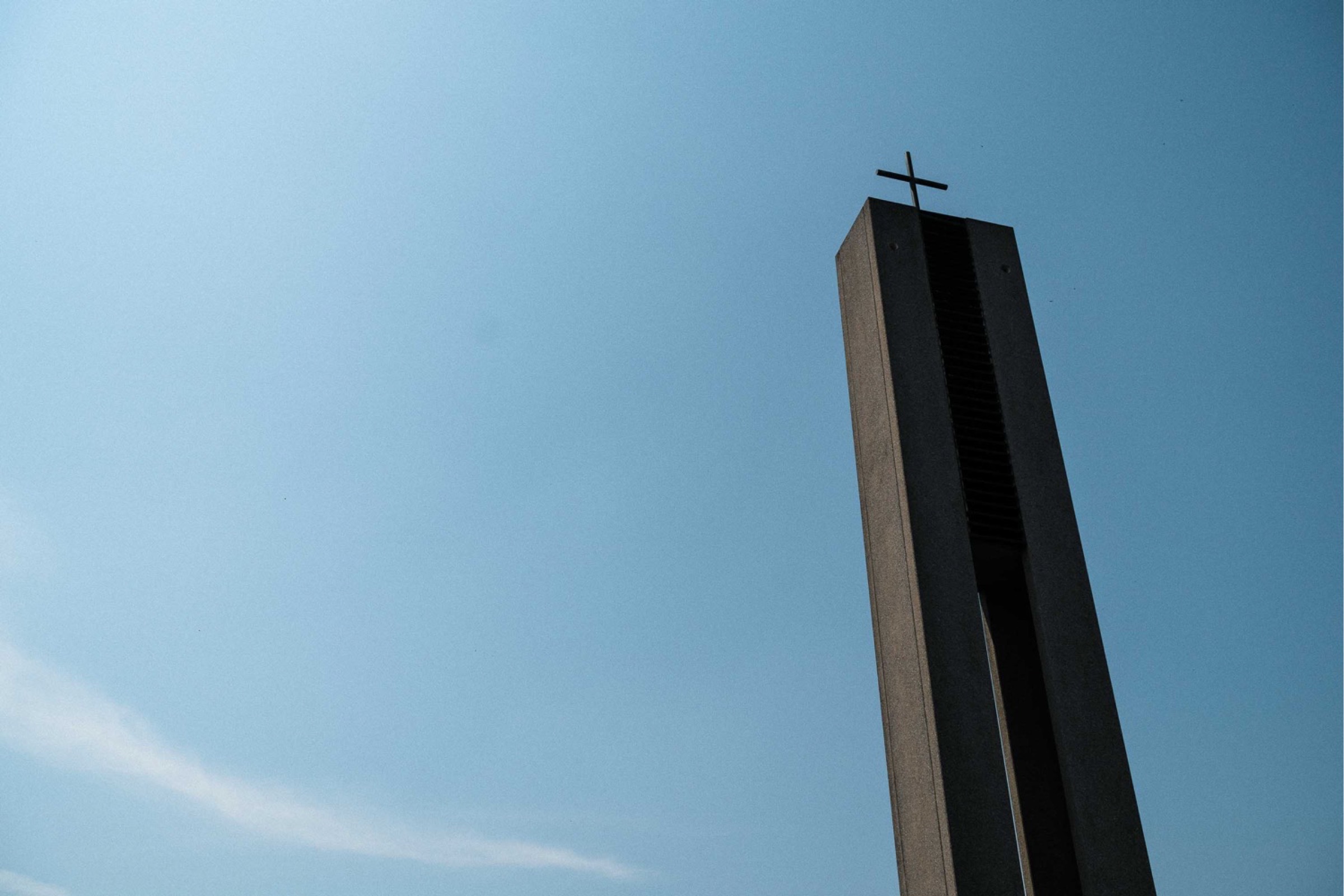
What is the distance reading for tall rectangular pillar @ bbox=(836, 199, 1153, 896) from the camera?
337 inches

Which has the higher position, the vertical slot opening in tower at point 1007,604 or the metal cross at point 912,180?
the metal cross at point 912,180

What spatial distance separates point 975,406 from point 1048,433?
0.86m

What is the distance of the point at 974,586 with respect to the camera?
9.33 metres

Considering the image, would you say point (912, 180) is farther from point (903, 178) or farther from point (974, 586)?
point (974, 586)

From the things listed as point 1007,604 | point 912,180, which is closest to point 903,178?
point 912,180

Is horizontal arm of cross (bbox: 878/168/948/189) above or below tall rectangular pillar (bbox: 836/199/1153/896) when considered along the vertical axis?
above

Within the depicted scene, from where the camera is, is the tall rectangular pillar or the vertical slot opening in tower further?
the vertical slot opening in tower

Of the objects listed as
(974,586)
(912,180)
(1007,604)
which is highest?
(912,180)

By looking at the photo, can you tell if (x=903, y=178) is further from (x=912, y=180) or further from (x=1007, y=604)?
(x=1007, y=604)

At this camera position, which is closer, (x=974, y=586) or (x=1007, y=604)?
(x=974, y=586)

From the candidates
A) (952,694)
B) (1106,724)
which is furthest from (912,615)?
(1106,724)

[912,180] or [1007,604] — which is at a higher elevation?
[912,180]

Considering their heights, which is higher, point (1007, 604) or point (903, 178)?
point (903, 178)

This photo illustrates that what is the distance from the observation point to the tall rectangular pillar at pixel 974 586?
8562 millimetres
